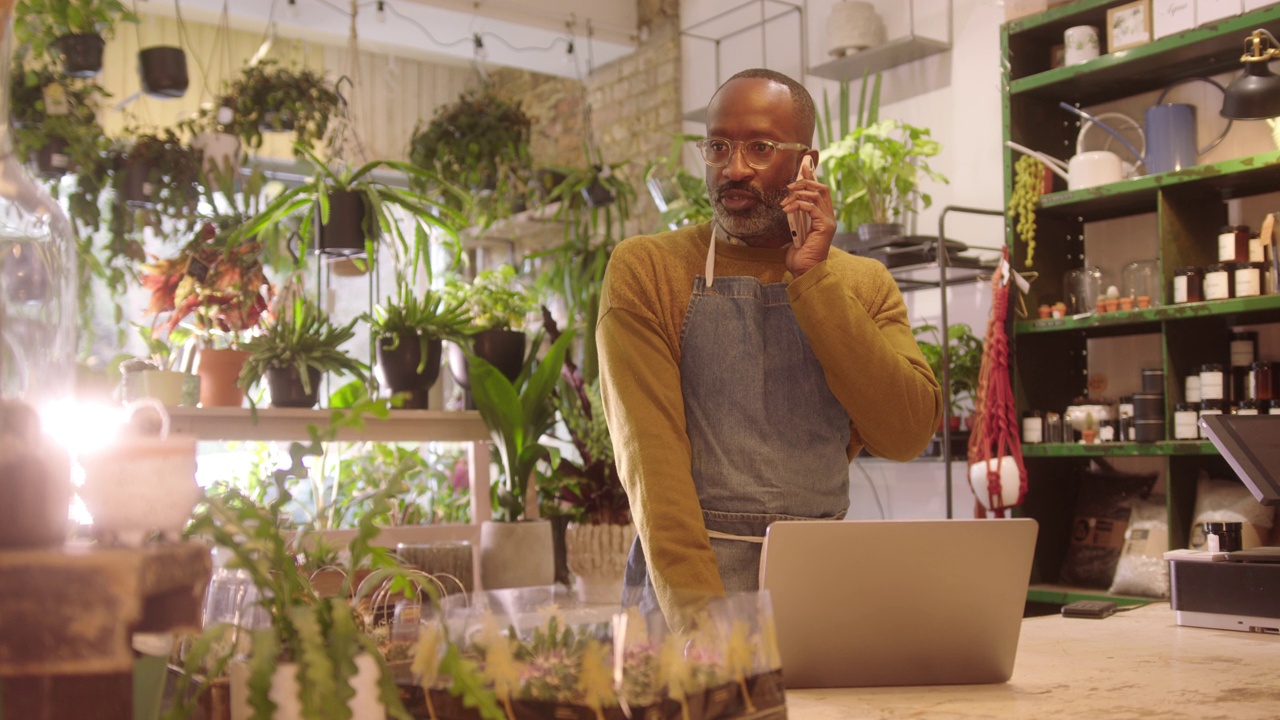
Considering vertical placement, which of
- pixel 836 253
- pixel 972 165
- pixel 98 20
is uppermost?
pixel 98 20

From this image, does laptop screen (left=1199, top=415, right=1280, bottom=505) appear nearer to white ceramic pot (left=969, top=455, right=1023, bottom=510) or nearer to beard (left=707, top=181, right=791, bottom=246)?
beard (left=707, top=181, right=791, bottom=246)

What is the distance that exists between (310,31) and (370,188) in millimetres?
3364

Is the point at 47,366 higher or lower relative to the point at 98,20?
lower

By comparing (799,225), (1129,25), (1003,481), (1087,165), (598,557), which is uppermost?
(1129,25)

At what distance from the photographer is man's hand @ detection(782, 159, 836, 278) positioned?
1751 millimetres

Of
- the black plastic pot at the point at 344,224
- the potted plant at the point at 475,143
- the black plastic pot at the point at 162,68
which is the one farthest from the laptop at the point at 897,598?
the black plastic pot at the point at 162,68

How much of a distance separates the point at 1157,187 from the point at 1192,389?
577mm

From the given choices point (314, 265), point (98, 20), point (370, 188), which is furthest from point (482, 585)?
point (314, 265)

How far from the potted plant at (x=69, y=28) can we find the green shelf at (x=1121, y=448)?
348 cm

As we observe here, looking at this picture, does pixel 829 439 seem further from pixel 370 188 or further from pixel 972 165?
pixel 972 165

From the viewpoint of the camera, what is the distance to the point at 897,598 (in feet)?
4.46

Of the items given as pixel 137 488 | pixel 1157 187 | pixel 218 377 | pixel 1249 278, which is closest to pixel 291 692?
pixel 137 488

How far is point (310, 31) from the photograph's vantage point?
21.7ft

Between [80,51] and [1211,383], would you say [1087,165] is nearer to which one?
[1211,383]
